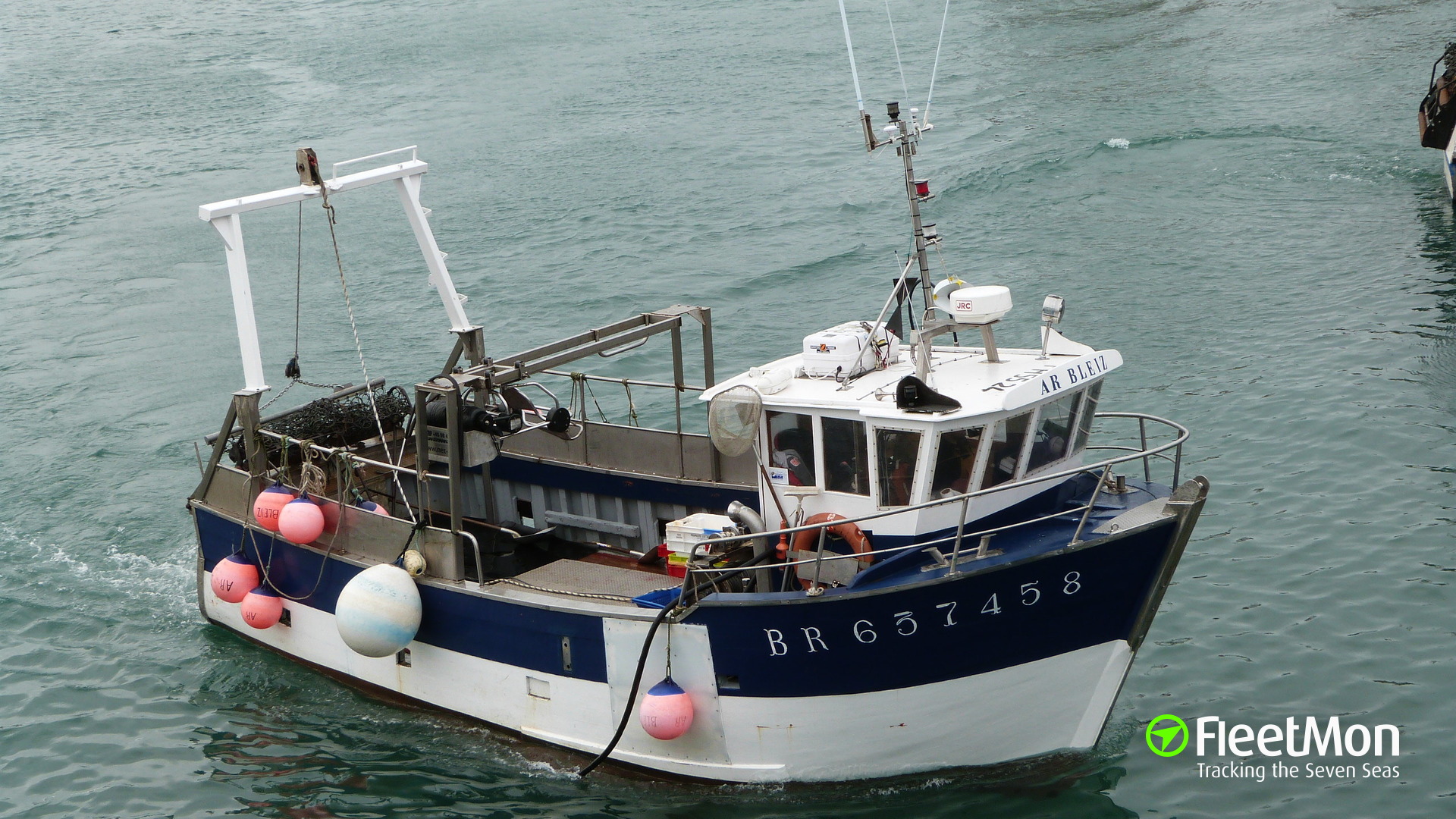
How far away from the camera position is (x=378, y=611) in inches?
457

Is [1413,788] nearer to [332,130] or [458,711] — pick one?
[458,711]

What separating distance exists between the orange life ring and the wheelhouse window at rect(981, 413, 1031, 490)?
1055mm

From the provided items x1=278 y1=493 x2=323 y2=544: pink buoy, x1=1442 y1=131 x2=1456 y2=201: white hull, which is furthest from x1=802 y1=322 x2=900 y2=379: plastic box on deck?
x1=1442 y1=131 x2=1456 y2=201: white hull

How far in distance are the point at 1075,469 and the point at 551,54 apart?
3571 centimetres

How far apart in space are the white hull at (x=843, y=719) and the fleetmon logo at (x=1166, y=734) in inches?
38.9

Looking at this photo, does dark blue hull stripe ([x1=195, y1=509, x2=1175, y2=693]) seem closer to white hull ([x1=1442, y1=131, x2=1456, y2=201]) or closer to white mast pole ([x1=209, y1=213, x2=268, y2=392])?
white mast pole ([x1=209, y1=213, x2=268, y2=392])

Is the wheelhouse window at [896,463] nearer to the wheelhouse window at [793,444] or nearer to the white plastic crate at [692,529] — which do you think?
the wheelhouse window at [793,444]

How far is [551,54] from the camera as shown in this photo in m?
43.3

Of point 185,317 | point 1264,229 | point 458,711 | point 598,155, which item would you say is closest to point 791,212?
point 598,155

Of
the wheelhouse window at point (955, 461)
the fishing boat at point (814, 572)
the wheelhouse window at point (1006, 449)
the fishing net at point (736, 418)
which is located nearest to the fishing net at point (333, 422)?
the fishing boat at point (814, 572)

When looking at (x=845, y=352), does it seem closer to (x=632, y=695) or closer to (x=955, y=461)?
(x=955, y=461)

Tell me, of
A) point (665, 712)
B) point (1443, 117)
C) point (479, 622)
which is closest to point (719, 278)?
point (1443, 117)

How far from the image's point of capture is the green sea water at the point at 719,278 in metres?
12.4

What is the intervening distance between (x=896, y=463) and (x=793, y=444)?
0.94 metres
